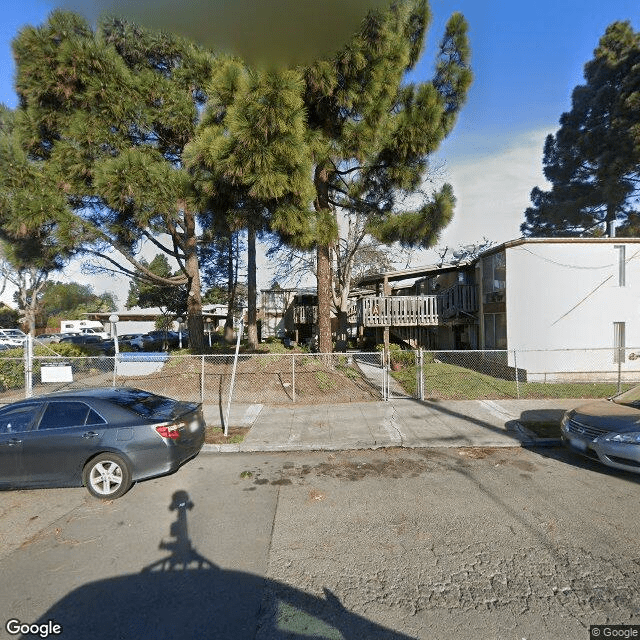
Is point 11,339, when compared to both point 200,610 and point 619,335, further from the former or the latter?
point 619,335

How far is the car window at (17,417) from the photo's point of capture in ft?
16.4

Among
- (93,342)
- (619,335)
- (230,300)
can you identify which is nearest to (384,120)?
(619,335)

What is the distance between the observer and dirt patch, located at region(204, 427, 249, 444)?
283 inches

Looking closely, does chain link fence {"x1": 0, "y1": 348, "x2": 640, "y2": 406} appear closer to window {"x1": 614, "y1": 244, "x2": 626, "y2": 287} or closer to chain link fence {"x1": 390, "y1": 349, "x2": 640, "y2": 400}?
chain link fence {"x1": 390, "y1": 349, "x2": 640, "y2": 400}

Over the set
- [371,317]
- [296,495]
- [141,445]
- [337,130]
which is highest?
[337,130]

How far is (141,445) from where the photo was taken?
16.1ft

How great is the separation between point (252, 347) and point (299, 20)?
41.6 feet

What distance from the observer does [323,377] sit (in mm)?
11328

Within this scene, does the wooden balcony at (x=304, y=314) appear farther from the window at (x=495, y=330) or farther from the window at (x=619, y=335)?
the window at (x=619, y=335)

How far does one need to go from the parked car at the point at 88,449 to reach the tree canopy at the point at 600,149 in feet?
84.9

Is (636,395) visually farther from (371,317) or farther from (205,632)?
(371,317)

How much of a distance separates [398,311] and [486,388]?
22.1 ft

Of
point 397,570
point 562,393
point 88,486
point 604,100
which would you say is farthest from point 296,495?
point 604,100

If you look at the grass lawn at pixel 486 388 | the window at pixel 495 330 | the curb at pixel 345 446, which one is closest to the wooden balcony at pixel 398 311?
the window at pixel 495 330
